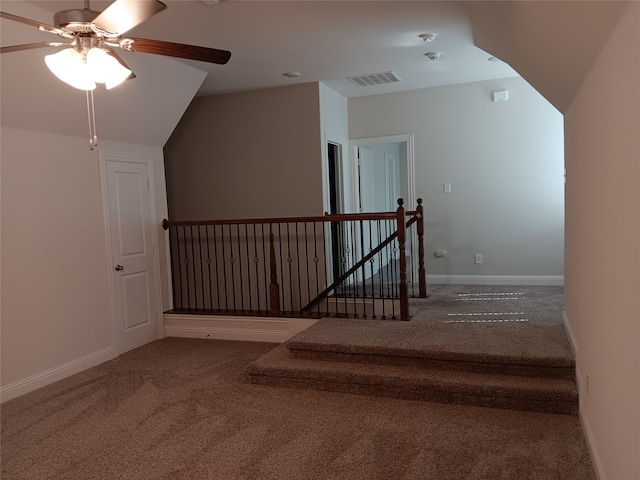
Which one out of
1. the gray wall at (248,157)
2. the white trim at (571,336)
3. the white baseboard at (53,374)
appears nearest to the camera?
the white trim at (571,336)

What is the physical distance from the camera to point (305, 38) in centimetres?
423

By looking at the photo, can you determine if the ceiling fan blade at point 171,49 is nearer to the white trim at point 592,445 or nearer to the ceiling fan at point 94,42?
the ceiling fan at point 94,42

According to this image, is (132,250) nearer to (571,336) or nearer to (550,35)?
(571,336)

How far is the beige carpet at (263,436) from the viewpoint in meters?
2.57

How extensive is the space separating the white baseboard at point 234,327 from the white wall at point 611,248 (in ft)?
8.86

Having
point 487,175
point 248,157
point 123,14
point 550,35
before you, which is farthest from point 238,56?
point 487,175

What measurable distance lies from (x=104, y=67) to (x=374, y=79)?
399 centimetres

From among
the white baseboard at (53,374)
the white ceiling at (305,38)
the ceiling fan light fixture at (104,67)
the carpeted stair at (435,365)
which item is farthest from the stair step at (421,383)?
the white ceiling at (305,38)

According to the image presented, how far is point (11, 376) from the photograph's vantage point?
12.2 ft

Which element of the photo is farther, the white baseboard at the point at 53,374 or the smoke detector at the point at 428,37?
the smoke detector at the point at 428,37

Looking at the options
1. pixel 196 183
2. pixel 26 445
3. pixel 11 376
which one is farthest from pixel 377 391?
pixel 196 183

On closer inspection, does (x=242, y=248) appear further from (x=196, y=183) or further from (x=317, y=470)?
(x=317, y=470)

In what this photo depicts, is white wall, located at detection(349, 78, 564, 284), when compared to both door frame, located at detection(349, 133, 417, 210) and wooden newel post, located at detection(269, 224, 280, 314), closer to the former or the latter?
door frame, located at detection(349, 133, 417, 210)

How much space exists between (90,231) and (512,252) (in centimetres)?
473
